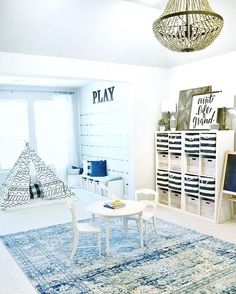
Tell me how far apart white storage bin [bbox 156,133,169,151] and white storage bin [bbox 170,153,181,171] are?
21 centimetres

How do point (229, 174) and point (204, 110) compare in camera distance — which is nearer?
point (229, 174)

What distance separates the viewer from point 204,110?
198 inches

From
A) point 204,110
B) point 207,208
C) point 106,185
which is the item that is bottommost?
point 207,208

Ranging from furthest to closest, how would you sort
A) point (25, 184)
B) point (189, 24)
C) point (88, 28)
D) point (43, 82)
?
point (43, 82) → point (25, 184) → point (88, 28) → point (189, 24)

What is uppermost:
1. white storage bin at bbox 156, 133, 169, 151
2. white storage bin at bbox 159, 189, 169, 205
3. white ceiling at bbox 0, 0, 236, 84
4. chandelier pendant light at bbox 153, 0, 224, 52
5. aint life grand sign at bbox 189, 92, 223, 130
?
white ceiling at bbox 0, 0, 236, 84

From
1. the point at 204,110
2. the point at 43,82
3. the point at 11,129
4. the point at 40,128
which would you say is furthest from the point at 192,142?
the point at 11,129

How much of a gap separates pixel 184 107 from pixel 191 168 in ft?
3.76

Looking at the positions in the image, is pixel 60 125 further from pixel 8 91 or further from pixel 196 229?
pixel 196 229

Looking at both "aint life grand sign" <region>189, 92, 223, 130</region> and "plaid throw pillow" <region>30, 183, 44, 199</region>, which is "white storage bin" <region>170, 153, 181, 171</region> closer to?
"aint life grand sign" <region>189, 92, 223, 130</region>

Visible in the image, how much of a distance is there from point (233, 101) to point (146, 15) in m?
1.83

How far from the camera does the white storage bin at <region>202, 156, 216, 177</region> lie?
468 centimetres

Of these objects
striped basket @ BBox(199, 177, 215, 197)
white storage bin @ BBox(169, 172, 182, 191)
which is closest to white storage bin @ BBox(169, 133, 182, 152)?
white storage bin @ BBox(169, 172, 182, 191)

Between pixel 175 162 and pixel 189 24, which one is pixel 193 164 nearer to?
pixel 175 162

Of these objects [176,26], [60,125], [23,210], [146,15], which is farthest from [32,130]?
[176,26]
